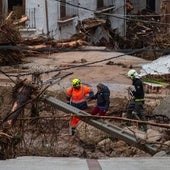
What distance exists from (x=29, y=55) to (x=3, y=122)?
1463cm

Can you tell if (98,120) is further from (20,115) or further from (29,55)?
(29,55)

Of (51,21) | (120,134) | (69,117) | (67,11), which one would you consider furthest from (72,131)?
(67,11)

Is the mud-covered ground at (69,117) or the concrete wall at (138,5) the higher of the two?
the concrete wall at (138,5)

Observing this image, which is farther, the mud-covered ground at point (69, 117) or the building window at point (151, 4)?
the building window at point (151, 4)

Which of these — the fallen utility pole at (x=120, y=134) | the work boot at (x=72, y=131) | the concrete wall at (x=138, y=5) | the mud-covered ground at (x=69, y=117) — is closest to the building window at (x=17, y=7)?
the mud-covered ground at (x=69, y=117)

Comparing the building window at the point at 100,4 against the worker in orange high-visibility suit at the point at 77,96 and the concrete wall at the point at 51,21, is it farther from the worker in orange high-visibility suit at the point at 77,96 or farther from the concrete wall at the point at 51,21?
the worker in orange high-visibility suit at the point at 77,96

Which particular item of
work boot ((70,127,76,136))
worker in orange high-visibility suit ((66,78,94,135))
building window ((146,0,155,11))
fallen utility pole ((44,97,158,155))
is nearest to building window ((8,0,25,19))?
worker in orange high-visibility suit ((66,78,94,135))

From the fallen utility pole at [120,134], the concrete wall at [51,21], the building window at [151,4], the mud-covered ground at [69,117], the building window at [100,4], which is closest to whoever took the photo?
→ the fallen utility pole at [120,134]

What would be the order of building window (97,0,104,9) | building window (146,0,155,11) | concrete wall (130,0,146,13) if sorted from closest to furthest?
building window (97,0,104,9) < concrete wall (130,0,146,13) < building window (146,0,155,11)

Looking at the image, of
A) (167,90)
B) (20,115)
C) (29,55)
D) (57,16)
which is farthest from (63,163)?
(57,16)

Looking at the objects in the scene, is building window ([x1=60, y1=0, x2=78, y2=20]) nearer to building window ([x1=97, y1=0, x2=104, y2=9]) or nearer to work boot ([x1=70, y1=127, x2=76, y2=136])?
building window ([x1=97, y1=0, x2=104, y2=9])

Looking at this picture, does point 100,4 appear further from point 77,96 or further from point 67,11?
point 77,96

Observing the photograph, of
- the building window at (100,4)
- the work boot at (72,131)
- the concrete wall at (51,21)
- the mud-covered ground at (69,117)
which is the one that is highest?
the building window at (100,4)

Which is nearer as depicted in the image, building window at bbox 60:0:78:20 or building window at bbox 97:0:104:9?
building window at bbox 60:0:78:20
